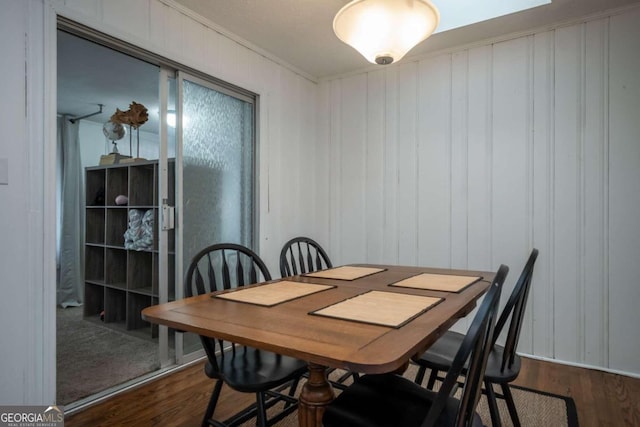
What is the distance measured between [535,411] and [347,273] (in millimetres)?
1186

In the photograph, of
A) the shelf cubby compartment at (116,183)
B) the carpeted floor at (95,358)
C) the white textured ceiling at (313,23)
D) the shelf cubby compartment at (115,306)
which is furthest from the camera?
the shelf cubby compartment at (116,183)

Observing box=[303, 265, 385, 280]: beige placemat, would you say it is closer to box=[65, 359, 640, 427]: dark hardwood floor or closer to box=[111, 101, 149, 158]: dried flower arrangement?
box=[65, 359, 640, 427]: dark hardwood floor

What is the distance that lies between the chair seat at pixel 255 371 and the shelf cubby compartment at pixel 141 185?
2411mm

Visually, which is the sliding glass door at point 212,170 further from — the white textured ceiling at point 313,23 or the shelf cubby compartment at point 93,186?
the shelf cubby compartment at point 93,186

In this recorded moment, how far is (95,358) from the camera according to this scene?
2.66m

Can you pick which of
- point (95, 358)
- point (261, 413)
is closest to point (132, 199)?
point (95, 358)

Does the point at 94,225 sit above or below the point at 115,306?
above

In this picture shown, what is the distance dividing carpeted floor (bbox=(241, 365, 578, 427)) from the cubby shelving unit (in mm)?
2040

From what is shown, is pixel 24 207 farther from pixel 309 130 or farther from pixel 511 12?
pixel 511 12

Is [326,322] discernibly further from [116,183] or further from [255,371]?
[116,183]

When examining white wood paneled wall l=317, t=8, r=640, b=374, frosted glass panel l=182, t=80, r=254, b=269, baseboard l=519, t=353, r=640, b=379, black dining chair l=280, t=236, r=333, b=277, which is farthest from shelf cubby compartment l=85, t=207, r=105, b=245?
baseboard l=519, t=353, r=640, b=379

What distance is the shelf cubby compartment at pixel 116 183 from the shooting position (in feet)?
12.2

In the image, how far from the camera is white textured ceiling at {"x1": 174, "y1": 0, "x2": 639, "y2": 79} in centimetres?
234

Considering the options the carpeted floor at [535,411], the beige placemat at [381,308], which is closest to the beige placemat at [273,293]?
the beige placemat at [381,308]
